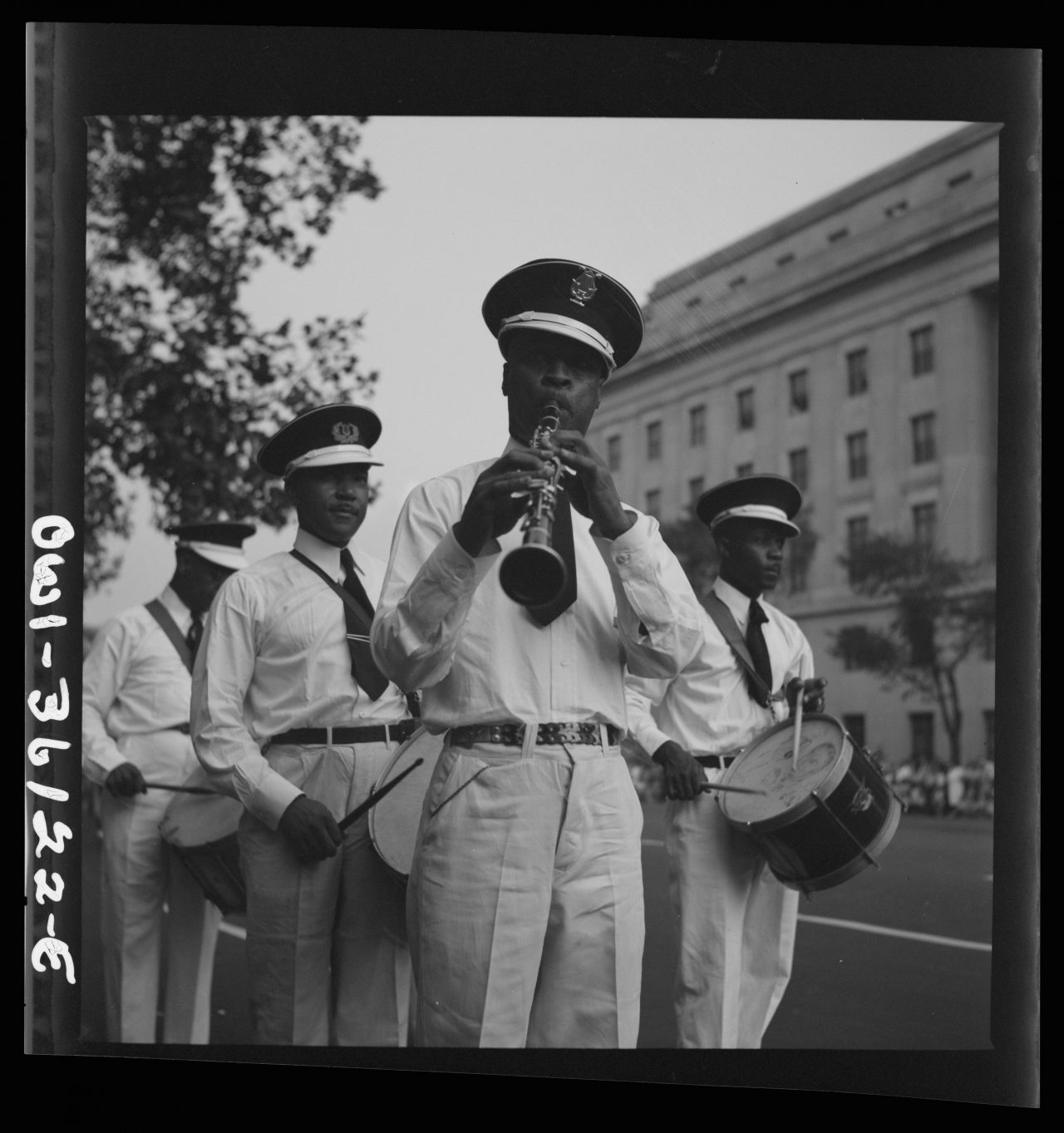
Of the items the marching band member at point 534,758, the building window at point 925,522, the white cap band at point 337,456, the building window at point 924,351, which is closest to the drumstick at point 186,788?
the white cap band at point 337,456

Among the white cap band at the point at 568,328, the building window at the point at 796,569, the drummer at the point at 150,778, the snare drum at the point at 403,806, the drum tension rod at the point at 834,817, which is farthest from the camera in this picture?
the drummer at the point at 150,778

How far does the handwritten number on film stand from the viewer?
18.3ft

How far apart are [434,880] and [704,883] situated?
1445 mm

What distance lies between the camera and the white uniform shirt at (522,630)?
401 centimetres

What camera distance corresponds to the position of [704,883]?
5.29 m

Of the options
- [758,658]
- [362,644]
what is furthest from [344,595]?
[758,658]

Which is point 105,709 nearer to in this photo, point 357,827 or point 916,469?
point 357,827

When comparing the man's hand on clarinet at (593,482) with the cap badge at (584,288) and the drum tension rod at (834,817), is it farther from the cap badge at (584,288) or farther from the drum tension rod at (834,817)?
the drum tension rod at (834,817)

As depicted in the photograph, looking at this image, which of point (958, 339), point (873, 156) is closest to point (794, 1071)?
point (958, 339)

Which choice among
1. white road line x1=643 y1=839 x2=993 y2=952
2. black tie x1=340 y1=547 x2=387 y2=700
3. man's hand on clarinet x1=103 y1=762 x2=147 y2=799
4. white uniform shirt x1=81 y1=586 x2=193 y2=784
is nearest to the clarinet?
black tie x1=340 y1=547 x2=387 y2=700

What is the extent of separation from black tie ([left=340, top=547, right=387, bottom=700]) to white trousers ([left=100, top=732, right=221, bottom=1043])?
3.98 feet

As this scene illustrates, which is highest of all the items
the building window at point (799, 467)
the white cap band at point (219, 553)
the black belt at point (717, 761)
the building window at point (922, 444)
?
the building window at point (922, 444)

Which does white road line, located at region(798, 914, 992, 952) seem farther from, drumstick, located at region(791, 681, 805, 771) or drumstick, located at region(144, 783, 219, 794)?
drumstick, located at region(144, 783, 219, 794)

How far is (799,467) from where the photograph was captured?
5.52 meters
